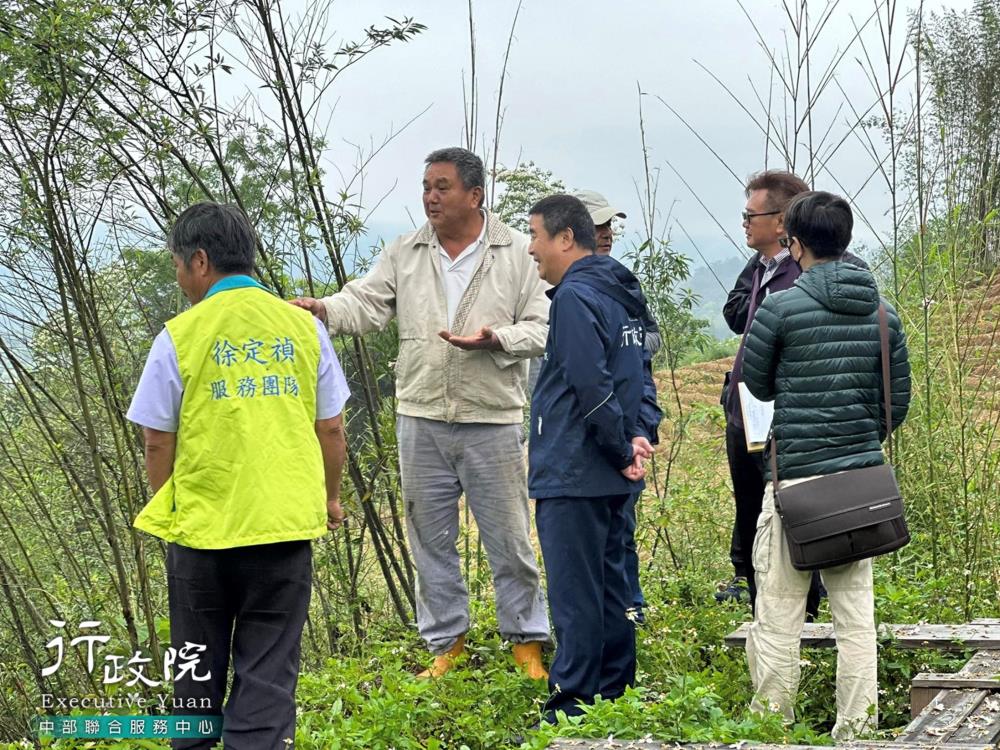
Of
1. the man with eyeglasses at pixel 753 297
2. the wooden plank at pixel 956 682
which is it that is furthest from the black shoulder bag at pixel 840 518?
the man with eyeglasses at pixel 753 297

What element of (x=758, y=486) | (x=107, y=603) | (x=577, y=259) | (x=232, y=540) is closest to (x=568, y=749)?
(x=232, y=540)

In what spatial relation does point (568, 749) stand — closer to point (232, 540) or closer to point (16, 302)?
point (232, 540)

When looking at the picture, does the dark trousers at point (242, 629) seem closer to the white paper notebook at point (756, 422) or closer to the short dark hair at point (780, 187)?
the white paper notebook at point (756, 422)

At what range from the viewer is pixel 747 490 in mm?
→ 4730

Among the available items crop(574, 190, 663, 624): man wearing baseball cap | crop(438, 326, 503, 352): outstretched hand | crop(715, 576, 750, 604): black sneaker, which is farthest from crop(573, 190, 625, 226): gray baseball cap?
crop(715, 576, 750, 604): black sneaker

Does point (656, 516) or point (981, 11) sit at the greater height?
point (981, 11)

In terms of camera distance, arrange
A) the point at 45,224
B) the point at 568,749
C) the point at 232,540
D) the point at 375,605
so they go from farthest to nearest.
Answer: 1. the point at 375,605
2. the point at 45,224
3. the point at 232,540
4. the point at 568,749

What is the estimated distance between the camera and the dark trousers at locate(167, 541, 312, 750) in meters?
3.19

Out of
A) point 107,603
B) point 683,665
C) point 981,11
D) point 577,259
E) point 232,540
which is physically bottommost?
point 683,665

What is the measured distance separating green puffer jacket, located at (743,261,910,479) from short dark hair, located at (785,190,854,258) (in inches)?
2.4

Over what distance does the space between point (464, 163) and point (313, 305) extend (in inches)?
29.8

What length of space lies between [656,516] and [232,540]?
3030 mm

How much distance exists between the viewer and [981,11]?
14344 millimetres

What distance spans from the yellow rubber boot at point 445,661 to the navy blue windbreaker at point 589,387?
1.03 meters
